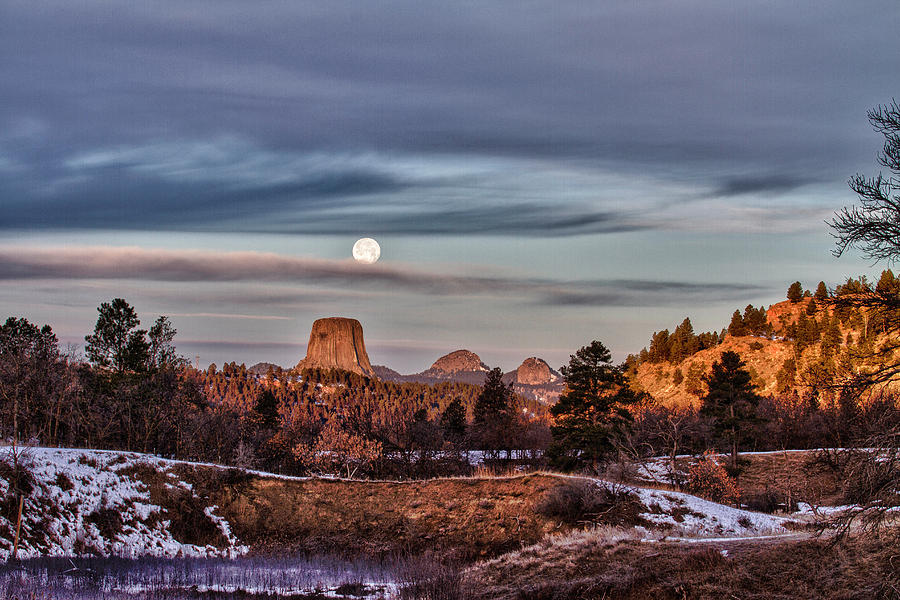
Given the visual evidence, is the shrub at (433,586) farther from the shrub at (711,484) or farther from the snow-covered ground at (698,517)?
the shrub at (711,484)

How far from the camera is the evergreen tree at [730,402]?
71688 millimetres

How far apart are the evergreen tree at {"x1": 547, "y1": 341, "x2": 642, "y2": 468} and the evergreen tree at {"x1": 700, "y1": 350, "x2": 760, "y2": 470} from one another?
14.7m

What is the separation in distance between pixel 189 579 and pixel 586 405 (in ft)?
151

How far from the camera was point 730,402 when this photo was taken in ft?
246

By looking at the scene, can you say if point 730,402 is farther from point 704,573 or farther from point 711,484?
point 704,573

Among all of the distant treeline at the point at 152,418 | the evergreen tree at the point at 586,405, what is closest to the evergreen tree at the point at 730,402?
the evergreen tree at the point at 586,405

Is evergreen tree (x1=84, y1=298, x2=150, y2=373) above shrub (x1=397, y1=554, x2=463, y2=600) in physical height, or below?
above

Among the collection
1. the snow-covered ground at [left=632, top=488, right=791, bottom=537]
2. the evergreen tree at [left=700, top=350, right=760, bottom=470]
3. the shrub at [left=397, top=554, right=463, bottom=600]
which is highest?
the evergreen tree at [left=700, top=350, right=760, bottom=470]

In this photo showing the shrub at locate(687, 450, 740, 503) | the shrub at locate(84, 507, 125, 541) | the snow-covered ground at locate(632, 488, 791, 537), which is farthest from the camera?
the shrub at locate(687, 450, 740, 503)

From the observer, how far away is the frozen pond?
1887 centimetres

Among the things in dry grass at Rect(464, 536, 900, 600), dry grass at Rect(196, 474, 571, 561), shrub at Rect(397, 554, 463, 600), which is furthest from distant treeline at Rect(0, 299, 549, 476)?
dry grass at Rect(464, 536, 900, 600)

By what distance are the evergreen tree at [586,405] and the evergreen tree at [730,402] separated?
48.2ft

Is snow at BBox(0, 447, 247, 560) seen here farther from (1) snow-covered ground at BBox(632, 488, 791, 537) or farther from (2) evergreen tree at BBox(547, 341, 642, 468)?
(2) evergreen tree at BBox(547, 341, 642, 468)

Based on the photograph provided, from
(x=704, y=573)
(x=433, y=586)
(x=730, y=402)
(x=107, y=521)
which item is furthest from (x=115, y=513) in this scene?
(x=730, y=402)
